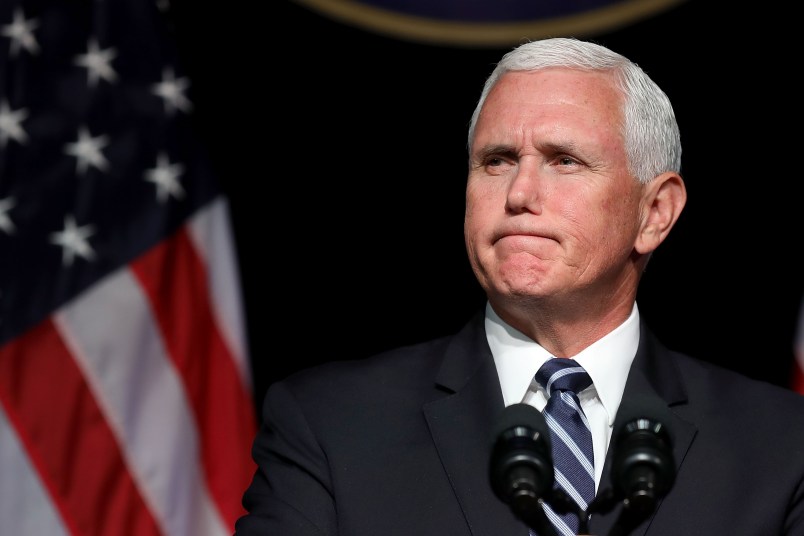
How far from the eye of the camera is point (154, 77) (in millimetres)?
3338

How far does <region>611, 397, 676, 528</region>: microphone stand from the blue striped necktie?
346 millimetres

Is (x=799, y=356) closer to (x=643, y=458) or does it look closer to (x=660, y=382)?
(x=660, y=382)

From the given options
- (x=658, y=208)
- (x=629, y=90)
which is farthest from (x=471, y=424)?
(x=629, y=90)

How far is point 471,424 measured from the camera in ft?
6.76

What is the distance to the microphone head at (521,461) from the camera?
1445 mm

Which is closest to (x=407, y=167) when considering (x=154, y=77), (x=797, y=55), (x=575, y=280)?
(x=154, y=77)

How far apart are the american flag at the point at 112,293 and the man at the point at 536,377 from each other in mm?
1122

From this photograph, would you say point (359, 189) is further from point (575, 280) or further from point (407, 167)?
point (575, 280)

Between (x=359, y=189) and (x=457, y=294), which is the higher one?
(x=359, y=189)

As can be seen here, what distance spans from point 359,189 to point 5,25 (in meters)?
1.03

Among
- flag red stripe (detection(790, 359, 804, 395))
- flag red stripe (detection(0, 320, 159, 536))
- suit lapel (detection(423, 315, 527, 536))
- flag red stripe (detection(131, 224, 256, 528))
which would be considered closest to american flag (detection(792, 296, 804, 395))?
flag red stripe (detection(790, 359, 804, 395))

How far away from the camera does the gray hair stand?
2.14 metres

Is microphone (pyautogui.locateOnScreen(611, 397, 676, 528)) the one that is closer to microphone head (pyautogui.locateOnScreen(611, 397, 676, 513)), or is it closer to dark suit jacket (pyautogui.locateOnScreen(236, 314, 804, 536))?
microphone head (pyautogui.locateOnScreen(611, 397, 676, 513))

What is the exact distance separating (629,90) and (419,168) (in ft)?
4.11
